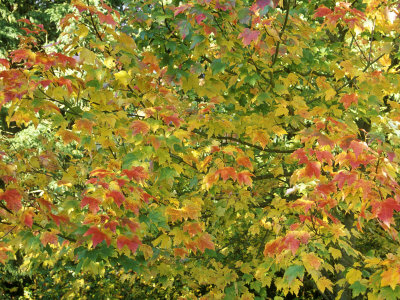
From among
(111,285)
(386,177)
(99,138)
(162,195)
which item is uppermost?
(386,177)

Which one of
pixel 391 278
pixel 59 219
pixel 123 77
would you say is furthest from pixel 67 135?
pixel 391 278

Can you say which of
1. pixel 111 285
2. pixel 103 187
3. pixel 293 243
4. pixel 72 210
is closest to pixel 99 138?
pixel 72 210

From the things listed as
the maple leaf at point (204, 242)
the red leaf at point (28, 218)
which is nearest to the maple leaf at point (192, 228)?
the maple leaf at point (204, 242)

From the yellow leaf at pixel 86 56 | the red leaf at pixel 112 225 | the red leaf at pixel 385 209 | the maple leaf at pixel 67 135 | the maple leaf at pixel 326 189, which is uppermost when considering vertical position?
the yellow leaf at pixel 86 56

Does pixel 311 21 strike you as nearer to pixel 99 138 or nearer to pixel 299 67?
pixel 299 67

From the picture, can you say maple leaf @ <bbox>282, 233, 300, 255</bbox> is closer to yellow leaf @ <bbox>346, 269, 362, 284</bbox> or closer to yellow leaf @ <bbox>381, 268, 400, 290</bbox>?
yellow leaf @ <bbox>381, 268, 400, 290</bbox>

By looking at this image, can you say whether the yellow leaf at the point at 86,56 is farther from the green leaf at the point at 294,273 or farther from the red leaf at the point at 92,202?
the green leaf at the point at 294,273

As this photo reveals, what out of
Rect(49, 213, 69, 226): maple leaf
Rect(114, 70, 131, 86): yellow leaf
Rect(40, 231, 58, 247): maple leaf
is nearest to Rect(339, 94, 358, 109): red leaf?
Rect(114, 70, 131, 86): yellow leaf

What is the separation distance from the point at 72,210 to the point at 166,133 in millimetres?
1161

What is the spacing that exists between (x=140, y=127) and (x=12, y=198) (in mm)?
1143

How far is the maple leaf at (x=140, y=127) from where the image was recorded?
9.78 feet

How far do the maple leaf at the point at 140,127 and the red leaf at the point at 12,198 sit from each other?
1051 mm

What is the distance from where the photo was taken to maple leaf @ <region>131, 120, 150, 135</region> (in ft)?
9.78

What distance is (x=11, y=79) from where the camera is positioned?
3.13m
